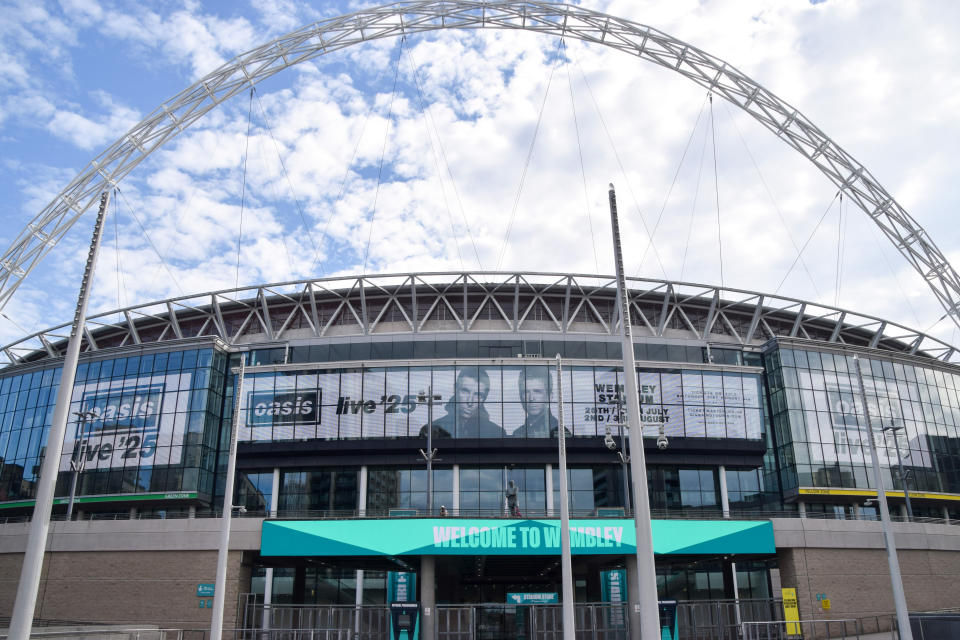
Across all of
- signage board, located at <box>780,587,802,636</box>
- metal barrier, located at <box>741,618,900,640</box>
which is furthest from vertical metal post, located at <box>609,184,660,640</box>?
signage board, located at <box>780,587,802,636</box>

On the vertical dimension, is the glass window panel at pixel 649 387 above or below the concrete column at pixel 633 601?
above

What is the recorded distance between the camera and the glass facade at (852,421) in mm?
54750

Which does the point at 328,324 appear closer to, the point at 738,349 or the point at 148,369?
the point at 148,369

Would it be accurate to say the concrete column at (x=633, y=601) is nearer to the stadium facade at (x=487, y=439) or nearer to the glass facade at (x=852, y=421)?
the stadium facade at (x=487, y=439)

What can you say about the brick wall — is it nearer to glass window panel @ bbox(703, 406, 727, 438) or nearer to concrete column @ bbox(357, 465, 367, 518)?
concrete column @ bbox(357, 465, 367, 518)

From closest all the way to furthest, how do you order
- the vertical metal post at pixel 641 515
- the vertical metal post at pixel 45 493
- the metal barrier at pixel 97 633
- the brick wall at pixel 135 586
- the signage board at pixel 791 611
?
the vertical metal post at pixel 641 515
the vertical metal post at pixel 45 493
the metal barrier at pixel 97 633
the signage board at pixel 791 611
the brick wall at pixel 135 586

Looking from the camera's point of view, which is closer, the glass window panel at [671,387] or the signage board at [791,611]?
the signage board at [791,611]

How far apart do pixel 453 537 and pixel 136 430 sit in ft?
98.6

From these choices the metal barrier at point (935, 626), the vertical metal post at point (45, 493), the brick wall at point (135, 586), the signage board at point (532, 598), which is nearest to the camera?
the vertical metal post at point (45, 493)

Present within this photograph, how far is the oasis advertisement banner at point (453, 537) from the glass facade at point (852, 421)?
2096cm

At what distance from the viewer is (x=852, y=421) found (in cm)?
5653

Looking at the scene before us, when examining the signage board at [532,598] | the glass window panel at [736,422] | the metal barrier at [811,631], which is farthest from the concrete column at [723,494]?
the signage board at [532,598]

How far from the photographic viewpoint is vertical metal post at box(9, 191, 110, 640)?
15.7 meters

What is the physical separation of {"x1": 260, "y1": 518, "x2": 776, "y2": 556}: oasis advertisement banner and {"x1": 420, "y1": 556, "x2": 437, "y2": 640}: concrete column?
1.17 metres
